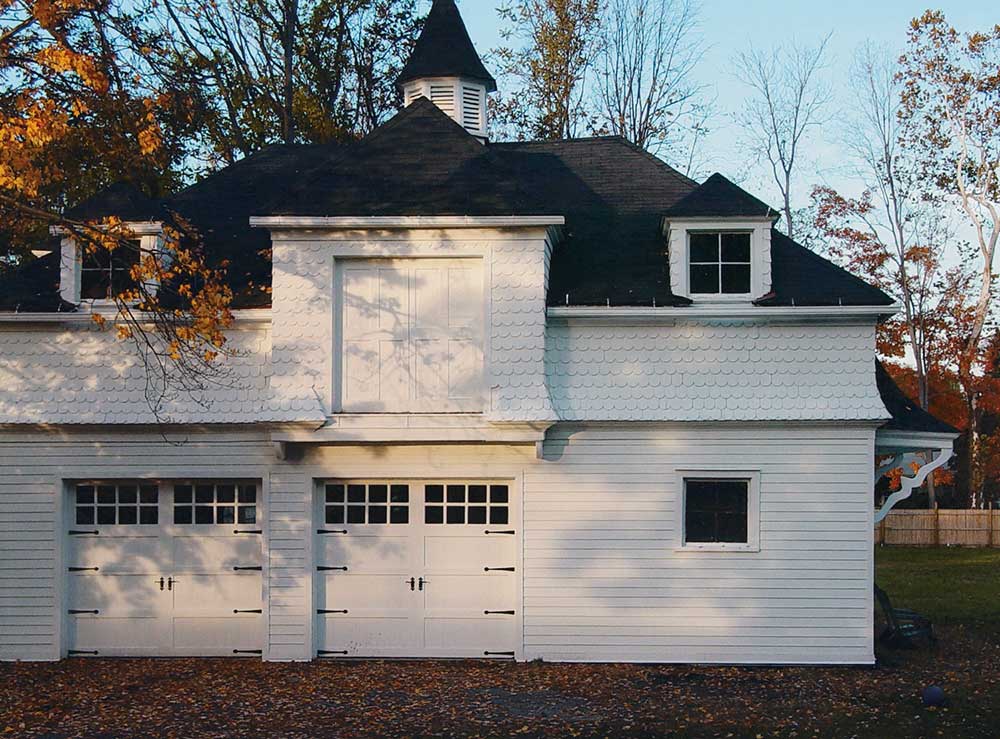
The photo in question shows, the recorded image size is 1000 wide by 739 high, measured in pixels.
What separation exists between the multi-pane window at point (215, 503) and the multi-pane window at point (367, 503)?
1.02m

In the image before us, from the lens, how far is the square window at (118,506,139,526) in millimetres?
15008

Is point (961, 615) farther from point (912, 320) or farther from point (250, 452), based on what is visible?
point (912, 320)

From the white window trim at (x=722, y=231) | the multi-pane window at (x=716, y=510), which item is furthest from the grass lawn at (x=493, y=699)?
the white window trim at (x=722, y=231)

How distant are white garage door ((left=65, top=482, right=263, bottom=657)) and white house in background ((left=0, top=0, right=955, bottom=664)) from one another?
1.1 inches

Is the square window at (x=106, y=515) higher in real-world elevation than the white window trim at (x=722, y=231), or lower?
lower

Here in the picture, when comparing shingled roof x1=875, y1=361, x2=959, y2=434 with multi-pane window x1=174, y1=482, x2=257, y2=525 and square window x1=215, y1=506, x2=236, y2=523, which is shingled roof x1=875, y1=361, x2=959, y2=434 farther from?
square window x1=215, y1=506, x2=236, y2=523

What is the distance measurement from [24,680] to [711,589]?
807cm

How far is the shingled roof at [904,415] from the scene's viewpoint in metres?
15.3

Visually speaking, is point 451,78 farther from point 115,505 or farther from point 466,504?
point 115,505

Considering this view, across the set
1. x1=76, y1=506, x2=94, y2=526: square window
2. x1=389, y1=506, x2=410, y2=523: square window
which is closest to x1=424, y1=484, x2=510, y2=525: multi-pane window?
x1=389, y1=506, x2=410, y2=523: square window

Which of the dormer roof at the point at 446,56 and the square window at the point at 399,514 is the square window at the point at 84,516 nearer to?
the square window at the point at 399,514

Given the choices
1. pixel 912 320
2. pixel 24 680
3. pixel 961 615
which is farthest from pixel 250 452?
pixel 912 320

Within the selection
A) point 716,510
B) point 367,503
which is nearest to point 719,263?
point 716,510

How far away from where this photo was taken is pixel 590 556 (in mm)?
14430
